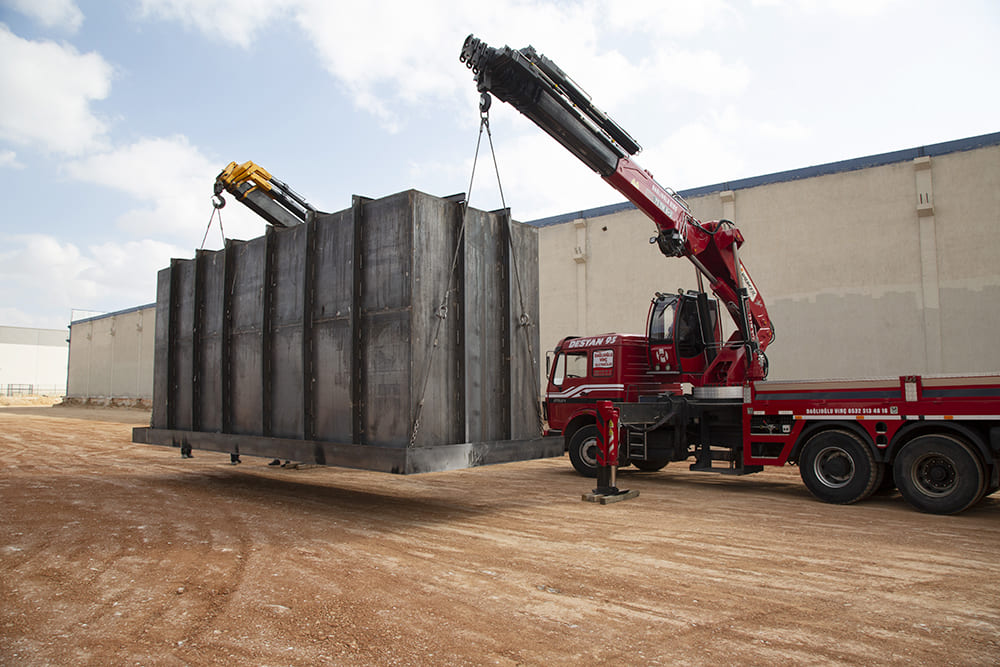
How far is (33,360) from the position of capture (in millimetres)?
76938

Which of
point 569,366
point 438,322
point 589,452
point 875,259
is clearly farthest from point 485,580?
point 875,259

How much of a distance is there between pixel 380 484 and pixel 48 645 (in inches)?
295

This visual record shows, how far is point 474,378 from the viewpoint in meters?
7.37

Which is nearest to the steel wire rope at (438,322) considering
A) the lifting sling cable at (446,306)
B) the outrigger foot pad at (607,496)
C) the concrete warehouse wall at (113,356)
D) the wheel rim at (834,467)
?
the lifting sling cable at (446,306)

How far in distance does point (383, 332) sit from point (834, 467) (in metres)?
6.79

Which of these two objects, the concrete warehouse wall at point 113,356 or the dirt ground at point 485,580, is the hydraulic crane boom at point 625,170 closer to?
the dirt ground at point 485,580

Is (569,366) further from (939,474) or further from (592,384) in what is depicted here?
(939,474)

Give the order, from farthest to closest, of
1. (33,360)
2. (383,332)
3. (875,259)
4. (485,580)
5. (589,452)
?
(33,360) < (875,259) < (589,452) < (383,332) < (485,580)

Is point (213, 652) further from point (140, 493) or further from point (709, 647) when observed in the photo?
point (140, 493)

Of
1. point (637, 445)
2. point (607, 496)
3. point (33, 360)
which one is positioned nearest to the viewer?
point (607, 496)

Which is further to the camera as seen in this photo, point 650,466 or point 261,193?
point 650,466

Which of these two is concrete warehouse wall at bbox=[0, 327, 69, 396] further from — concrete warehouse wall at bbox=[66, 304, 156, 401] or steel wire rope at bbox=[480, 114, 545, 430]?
steel wire rope at bbox=[480, 114, 545, 430]

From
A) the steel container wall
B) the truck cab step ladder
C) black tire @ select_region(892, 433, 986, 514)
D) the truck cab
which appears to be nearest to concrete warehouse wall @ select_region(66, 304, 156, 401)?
the truck cab

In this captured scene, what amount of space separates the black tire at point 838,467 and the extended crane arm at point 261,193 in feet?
29.0
